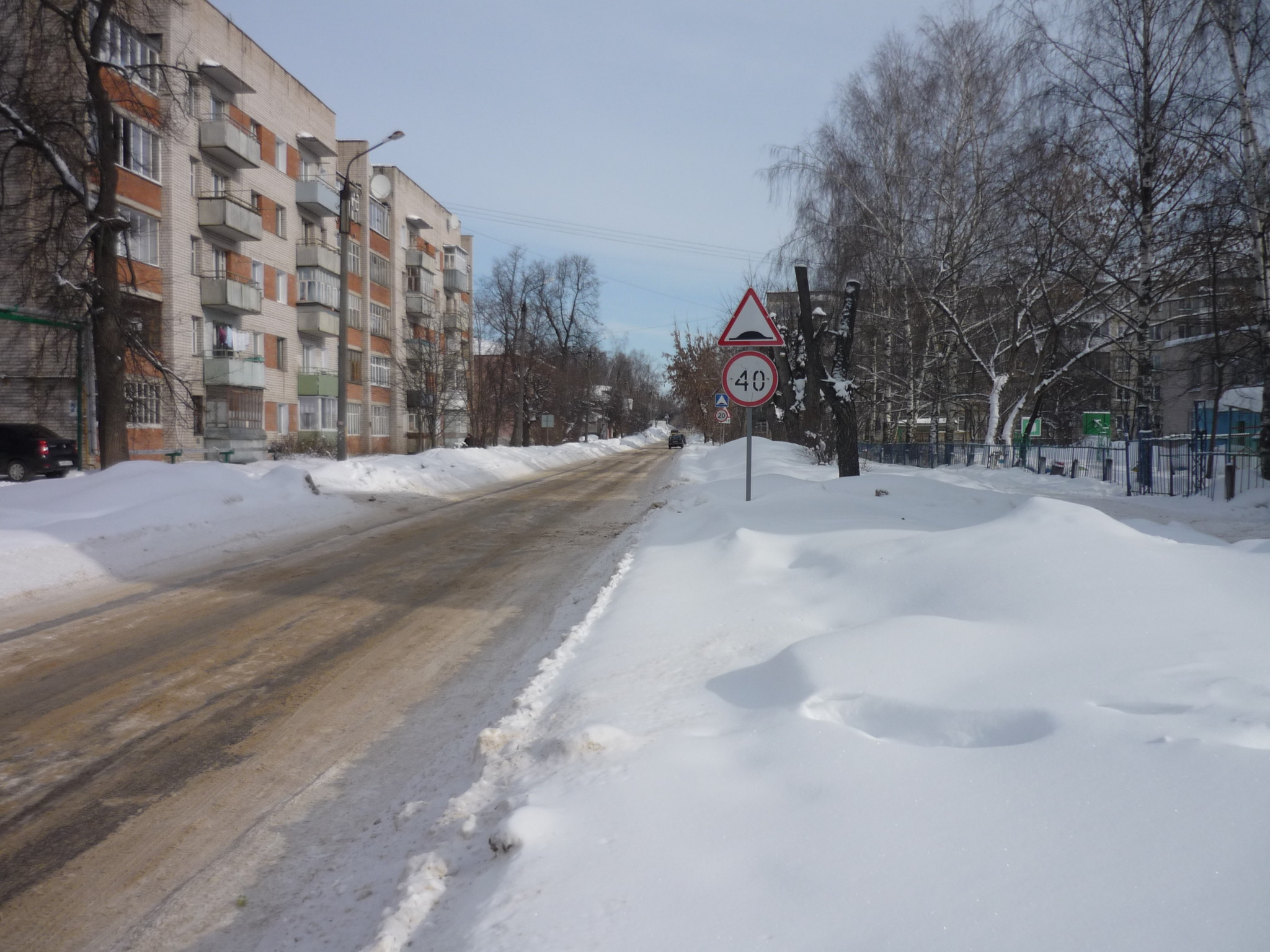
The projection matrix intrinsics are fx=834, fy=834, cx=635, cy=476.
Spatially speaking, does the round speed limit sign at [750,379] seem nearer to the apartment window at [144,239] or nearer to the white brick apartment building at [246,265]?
the white brick apartment building at [246,265]

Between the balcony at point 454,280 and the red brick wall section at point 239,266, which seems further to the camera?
the balcony at point 454,280

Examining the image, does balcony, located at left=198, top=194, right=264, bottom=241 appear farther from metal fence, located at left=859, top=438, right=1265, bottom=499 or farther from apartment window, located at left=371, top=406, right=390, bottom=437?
metal fence, located at left=859, top=438, right=1265, bottom=499

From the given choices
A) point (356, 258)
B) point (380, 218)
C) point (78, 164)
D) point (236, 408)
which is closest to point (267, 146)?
point (356, 258)

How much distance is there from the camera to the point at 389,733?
4.21m

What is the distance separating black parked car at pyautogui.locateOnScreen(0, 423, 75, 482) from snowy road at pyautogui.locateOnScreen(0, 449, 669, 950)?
15435mm

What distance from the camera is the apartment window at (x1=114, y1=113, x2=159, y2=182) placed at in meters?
28.0

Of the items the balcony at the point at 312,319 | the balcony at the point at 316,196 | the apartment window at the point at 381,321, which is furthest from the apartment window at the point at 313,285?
the apartment window at the point at 381,321

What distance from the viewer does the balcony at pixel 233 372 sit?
3164 cm

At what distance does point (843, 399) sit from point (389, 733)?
40.1ft

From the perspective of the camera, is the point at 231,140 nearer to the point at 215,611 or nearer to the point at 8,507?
the point at 8,507

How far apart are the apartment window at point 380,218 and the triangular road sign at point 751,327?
1738 inches

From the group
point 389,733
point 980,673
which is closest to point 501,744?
point 389,733

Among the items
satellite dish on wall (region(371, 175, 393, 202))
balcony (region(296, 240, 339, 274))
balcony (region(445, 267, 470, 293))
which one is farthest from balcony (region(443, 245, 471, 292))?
satellite dish on wall (region(371, 175, 393, 202))

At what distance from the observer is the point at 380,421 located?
159 ft
